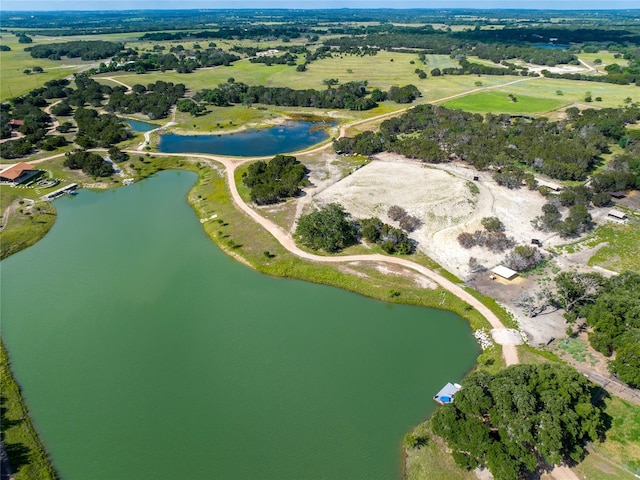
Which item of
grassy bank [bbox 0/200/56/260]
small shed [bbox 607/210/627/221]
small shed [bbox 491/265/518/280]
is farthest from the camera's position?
small shed [bbox 607/210/627/221]

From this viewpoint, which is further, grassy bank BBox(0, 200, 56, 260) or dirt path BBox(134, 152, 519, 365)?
grassy bank BBox(0, 200, 56, 260)

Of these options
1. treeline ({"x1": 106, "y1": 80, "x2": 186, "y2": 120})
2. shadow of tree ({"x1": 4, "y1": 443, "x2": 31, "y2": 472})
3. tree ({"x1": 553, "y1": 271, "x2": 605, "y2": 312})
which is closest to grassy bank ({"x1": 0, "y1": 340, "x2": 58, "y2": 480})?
shadow of tree ({"x1": 4, "y1": 443, "x2": 31, "y2": 472})

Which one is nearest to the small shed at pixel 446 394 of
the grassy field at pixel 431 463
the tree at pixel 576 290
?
the grassy field at pixel 431 463

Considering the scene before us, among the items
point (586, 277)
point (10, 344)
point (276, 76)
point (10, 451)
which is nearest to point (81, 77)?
point (276, 76)

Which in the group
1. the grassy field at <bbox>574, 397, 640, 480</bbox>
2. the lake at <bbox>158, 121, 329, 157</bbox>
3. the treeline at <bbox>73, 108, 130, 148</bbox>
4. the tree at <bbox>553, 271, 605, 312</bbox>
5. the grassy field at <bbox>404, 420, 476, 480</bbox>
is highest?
the tree at <bbox>553, 271, 605, 312</bbox>

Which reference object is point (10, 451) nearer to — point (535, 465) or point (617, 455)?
point (535, 465)

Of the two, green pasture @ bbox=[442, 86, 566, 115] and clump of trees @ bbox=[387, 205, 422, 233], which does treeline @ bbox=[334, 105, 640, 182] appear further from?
clump of trees @ bbox=[387, 205, 422, 233]

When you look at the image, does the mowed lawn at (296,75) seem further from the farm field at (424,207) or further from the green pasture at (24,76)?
the farm field at (424,207)

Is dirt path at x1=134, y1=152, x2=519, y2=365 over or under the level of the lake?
over
